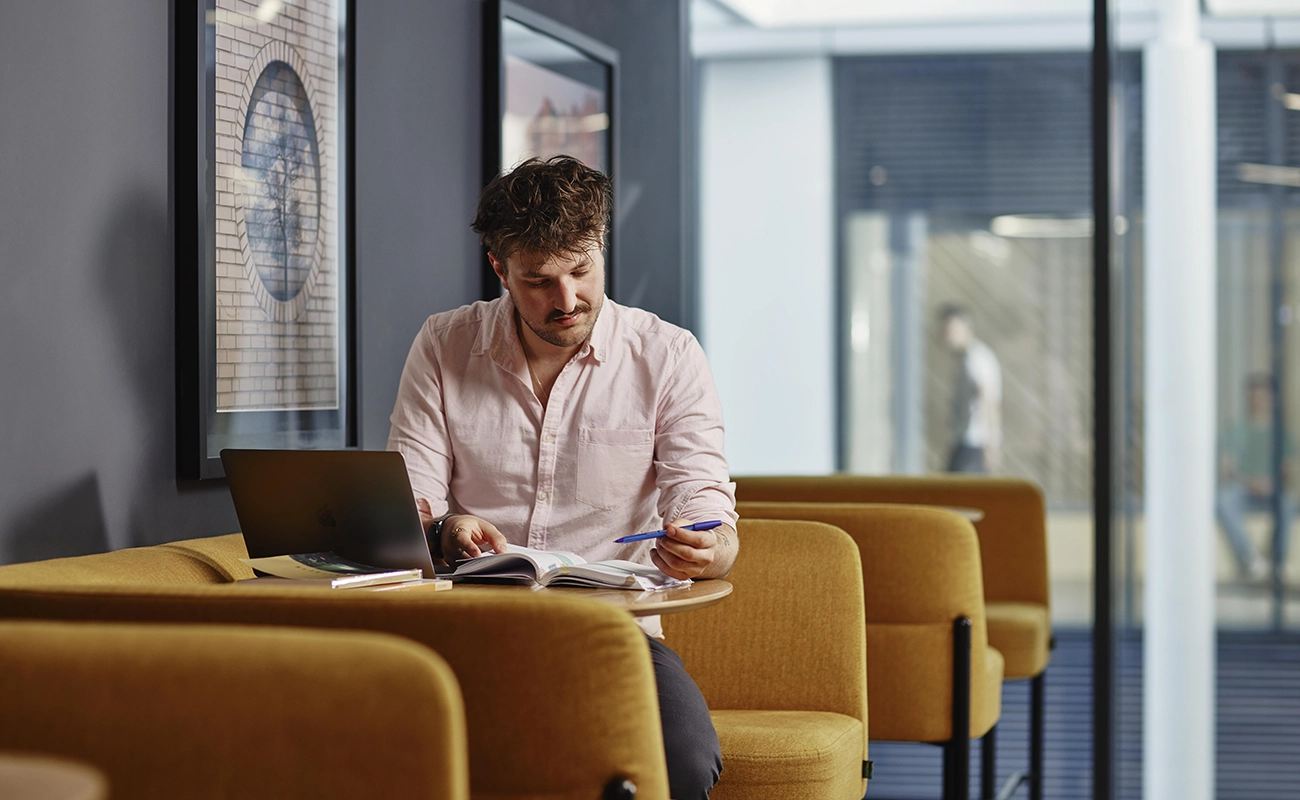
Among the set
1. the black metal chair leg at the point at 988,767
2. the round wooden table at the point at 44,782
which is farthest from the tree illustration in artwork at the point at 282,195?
the black metal chair leg at the point at 988,767

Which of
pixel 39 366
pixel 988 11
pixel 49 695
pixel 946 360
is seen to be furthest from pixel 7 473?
pixel 988 11

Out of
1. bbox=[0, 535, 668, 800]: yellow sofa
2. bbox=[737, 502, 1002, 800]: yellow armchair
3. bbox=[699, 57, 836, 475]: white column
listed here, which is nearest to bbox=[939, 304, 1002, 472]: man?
bbox=[699, 57, 836, 475]: white column

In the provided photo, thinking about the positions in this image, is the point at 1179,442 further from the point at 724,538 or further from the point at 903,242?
the point at 724,538

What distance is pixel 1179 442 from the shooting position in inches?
148

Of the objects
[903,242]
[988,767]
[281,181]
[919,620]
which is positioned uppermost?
[903,242]

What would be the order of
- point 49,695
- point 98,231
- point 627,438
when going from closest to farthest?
point 49,695
point 98,231
point 627,438

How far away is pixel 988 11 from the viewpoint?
526 cm

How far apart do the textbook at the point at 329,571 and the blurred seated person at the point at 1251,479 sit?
273 centimetres

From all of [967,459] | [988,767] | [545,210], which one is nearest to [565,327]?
[545,210]

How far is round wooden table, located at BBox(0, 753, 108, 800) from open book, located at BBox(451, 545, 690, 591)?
0.90 meters

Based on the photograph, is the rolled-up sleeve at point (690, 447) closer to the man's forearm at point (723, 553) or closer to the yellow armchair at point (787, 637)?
the man's forearm at point (723, 553)

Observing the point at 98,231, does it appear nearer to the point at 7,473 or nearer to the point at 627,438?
the point at 7,473

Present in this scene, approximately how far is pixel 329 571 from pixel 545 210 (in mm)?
632

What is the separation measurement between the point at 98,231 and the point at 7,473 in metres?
0.39
